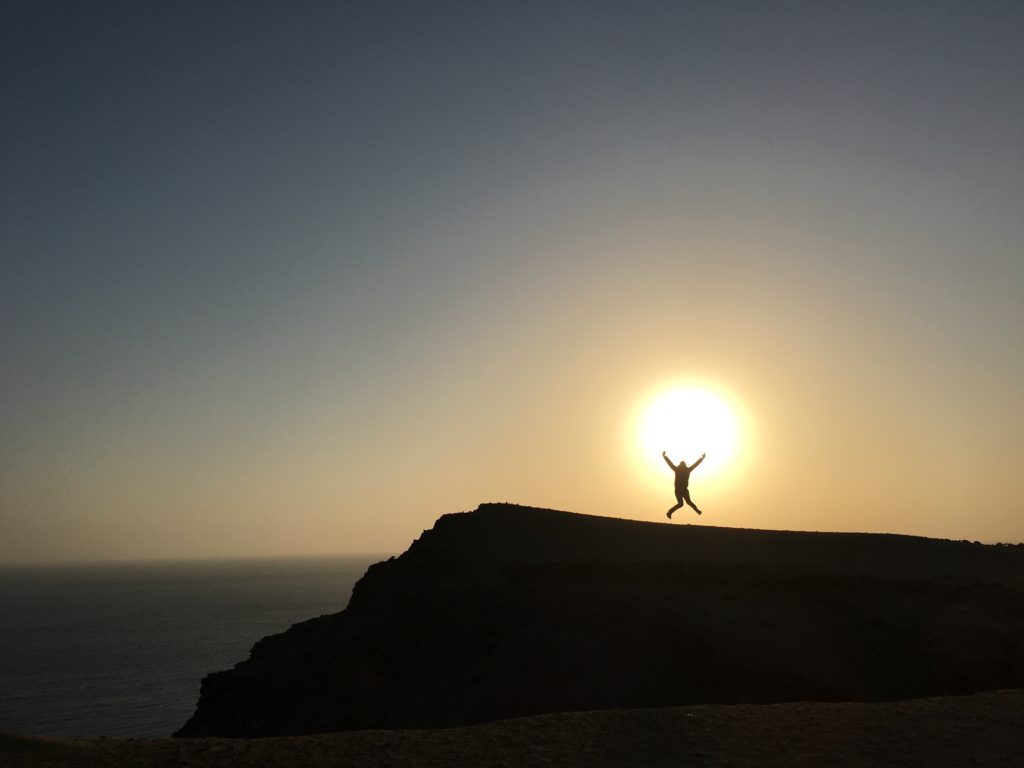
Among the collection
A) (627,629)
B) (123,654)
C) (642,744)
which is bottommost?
(123,654)

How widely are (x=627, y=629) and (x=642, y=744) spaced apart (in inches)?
294

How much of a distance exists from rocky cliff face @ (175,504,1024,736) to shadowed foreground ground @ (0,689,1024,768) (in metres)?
5.18

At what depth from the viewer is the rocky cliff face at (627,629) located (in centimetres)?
1550

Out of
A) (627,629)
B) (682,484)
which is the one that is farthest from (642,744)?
(682,484)

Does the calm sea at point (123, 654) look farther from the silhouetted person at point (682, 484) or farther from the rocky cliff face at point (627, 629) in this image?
the silhouetted person at point (682, 484)

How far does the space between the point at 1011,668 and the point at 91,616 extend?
125 metres

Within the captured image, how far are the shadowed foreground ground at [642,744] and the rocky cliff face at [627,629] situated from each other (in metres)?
5.18

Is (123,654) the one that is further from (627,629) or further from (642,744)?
(642,744)

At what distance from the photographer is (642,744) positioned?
9.22m

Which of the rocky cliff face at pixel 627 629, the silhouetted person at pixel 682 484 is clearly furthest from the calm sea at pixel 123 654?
the silhouetted person at pixel 682 484

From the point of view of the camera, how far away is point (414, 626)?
1886 cm

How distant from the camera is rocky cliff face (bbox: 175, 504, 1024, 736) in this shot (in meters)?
15.5

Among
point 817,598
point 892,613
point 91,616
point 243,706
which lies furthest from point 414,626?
point 91,616

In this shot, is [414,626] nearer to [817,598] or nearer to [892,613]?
[817,598]
